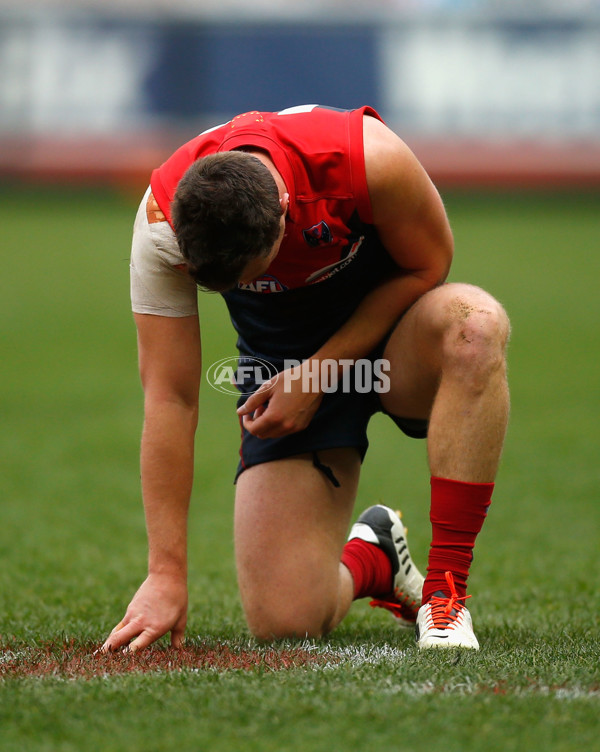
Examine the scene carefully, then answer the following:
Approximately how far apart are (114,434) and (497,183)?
1558 centimetres

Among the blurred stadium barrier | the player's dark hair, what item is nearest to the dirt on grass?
the player's dark hair

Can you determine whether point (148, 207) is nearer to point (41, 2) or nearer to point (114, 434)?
point (114, 434)

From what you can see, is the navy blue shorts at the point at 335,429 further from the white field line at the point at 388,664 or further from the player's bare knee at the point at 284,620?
the white field line at the point at 388,664

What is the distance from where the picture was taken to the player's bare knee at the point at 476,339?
2742 millimetres

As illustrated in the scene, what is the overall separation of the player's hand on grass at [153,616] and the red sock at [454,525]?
62 cm

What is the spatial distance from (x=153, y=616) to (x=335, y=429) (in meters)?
0.78

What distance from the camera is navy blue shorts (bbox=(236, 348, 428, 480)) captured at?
10.3ft

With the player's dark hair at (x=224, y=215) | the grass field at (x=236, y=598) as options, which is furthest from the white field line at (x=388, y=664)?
the player's dark hair at (x=224, y=215)

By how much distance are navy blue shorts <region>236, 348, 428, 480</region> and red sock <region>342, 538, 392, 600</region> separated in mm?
356

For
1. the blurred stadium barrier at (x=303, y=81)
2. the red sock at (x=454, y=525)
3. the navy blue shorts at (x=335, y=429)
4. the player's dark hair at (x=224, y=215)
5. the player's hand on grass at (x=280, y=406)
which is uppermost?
the blurred stadium barrier at (x=303, y=81)

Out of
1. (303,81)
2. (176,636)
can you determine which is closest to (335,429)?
(176,636)

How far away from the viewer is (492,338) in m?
2.74

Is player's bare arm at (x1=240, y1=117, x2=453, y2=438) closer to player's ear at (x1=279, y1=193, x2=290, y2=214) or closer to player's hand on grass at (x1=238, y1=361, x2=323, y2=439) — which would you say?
player's hand on grass at (x1=238, y1=361, x2=323, y2=439)

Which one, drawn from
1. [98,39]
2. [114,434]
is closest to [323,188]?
[114,434]
